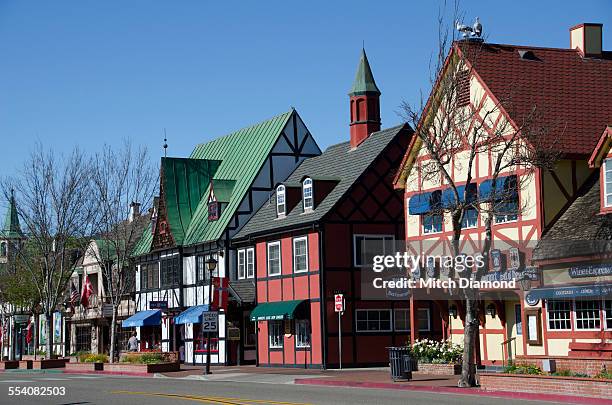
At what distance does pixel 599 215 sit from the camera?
31.1 metres

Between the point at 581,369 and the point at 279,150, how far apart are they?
2730 centimetres

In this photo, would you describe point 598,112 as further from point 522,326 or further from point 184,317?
point 184,317

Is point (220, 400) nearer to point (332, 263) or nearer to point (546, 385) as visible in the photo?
point (546, 385)

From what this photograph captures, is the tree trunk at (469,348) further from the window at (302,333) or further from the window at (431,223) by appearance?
the window at (302,333)

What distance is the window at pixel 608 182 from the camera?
31094mm

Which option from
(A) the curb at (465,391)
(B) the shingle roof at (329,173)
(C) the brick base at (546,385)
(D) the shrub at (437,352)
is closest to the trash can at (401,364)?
(A) the curb at (465,391)

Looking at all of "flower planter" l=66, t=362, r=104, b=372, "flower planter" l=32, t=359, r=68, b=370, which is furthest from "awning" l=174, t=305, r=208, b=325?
"flower planter" l=32, t=359, r=68, b=370

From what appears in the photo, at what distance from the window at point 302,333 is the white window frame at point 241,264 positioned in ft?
21.0

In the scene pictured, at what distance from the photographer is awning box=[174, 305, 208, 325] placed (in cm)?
5119

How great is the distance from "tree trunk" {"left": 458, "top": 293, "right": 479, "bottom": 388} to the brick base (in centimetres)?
85

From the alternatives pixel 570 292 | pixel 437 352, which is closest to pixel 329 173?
pixel 437 352

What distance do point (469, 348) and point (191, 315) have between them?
2513 centimetres

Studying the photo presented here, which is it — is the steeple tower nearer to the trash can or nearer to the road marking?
the trash can

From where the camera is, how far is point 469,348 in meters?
29.3
